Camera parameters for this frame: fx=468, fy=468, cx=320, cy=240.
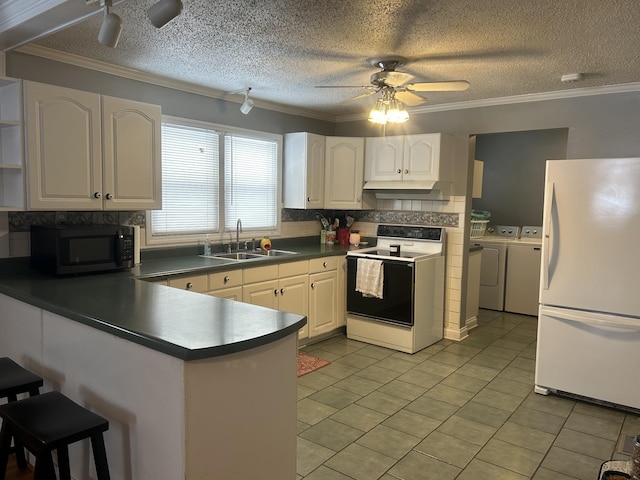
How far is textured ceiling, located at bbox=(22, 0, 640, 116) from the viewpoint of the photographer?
2279mm

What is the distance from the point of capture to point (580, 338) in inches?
128

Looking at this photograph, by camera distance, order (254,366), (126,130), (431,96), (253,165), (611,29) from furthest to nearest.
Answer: (253,165)
(431,96)
(126,130)
(611,29)
(254,366)

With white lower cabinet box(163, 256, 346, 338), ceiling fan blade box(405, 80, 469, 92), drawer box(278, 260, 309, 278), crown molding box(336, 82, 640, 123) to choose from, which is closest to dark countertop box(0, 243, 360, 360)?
white lower cabinet box(163, 256, 346, 338)

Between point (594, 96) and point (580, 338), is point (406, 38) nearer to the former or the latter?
point (594, 96)

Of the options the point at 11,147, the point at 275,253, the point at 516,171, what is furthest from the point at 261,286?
the point at 516,171

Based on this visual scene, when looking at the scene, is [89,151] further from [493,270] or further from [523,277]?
[523,277]

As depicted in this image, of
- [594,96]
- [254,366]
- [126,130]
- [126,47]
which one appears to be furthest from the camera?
[594,96]

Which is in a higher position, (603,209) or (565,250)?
(603,209)

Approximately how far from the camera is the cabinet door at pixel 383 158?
185 inches

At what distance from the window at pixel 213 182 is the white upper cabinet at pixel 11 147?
1064 mm

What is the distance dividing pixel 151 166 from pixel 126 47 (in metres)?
0.78

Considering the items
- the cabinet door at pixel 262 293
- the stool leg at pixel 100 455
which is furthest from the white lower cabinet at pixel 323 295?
the stool leg at pixel 100 455

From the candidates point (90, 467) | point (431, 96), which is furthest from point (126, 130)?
point (431, 96)

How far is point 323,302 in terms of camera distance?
4512 millimetres
